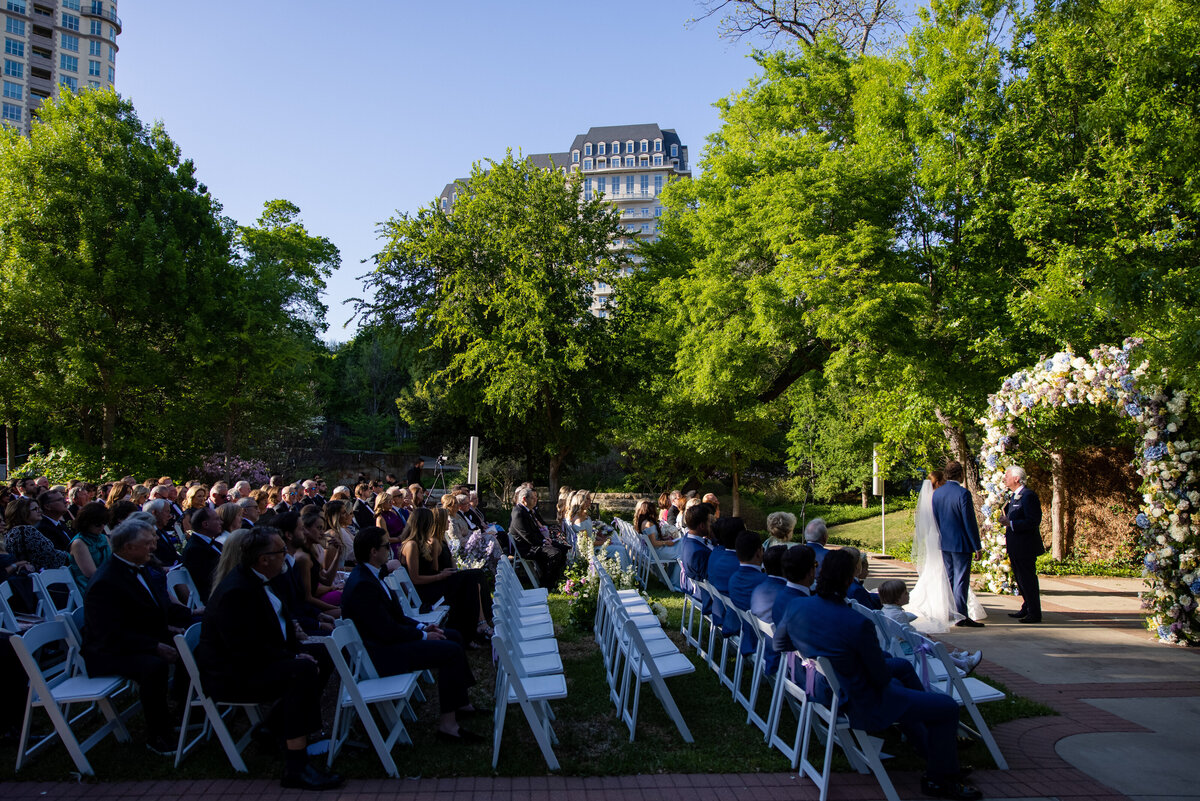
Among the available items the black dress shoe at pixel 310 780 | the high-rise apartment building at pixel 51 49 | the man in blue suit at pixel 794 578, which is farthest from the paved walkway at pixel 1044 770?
the high-rise apartment building at pixel 51 49

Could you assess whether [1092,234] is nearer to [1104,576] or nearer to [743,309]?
[1104,576]

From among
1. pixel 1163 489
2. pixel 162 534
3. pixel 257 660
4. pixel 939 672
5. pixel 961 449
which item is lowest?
pixel 939 672

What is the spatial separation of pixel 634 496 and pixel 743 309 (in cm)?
1068

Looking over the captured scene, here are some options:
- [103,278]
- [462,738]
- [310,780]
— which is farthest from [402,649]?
[103,278]

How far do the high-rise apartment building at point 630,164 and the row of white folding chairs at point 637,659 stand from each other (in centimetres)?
9547

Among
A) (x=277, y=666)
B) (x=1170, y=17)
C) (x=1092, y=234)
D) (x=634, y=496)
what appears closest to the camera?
(x=277, y=666)

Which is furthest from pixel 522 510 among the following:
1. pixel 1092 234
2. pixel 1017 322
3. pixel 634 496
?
pixel 634 496

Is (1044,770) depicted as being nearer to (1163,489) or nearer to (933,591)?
(933,591)

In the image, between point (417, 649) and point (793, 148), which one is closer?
point (417, 649)

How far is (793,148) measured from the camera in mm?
17109

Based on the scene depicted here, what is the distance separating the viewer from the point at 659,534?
11891 millimetres

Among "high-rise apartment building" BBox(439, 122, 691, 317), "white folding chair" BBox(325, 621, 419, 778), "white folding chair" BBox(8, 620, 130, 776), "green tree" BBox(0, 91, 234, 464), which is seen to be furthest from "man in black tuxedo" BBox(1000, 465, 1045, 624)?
"high-rise apartment building" BBox(439, 122, 691, 317)

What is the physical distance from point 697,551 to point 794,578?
2319 millimetres

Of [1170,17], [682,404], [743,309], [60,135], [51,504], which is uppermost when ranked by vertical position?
[60,135]
